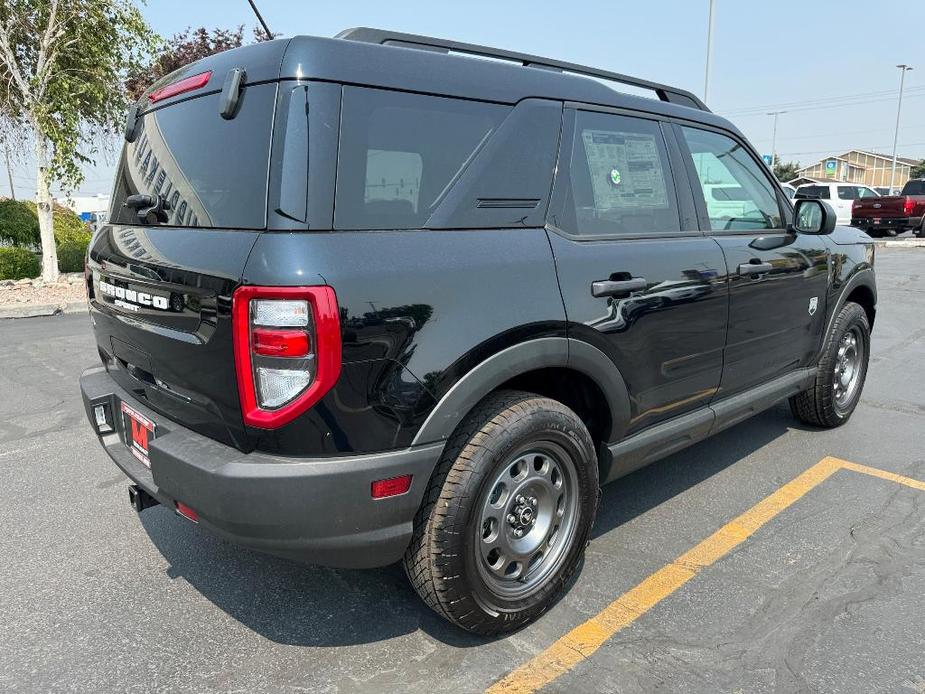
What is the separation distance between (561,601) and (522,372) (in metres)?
1.00

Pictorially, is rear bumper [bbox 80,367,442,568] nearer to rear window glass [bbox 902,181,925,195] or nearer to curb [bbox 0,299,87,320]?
curb [bbox 0,299,87,320]

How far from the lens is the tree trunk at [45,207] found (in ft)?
36.6

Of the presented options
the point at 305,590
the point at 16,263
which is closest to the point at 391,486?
the point at 305,590

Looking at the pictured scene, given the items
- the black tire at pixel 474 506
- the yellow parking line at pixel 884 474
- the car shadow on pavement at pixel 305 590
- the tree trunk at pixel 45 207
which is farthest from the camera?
→ the tree trunk at pixel 45 207

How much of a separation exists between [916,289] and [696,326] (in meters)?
10.7

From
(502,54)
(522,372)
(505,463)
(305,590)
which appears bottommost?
(305,590)

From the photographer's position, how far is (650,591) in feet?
8.91

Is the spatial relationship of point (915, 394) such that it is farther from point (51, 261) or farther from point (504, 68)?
point (51, 261)

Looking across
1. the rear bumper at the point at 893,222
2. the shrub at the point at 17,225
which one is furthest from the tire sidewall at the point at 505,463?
the rear bumper at the point at 893,222

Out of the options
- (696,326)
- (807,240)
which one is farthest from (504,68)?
(807,240)

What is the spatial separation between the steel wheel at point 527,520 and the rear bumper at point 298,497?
1.07 feet

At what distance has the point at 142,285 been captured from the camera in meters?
2.30

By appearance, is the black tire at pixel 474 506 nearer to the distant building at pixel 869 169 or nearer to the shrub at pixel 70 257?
the shrub at pixel 70 257

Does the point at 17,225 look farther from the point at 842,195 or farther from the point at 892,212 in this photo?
the point at 842,195
